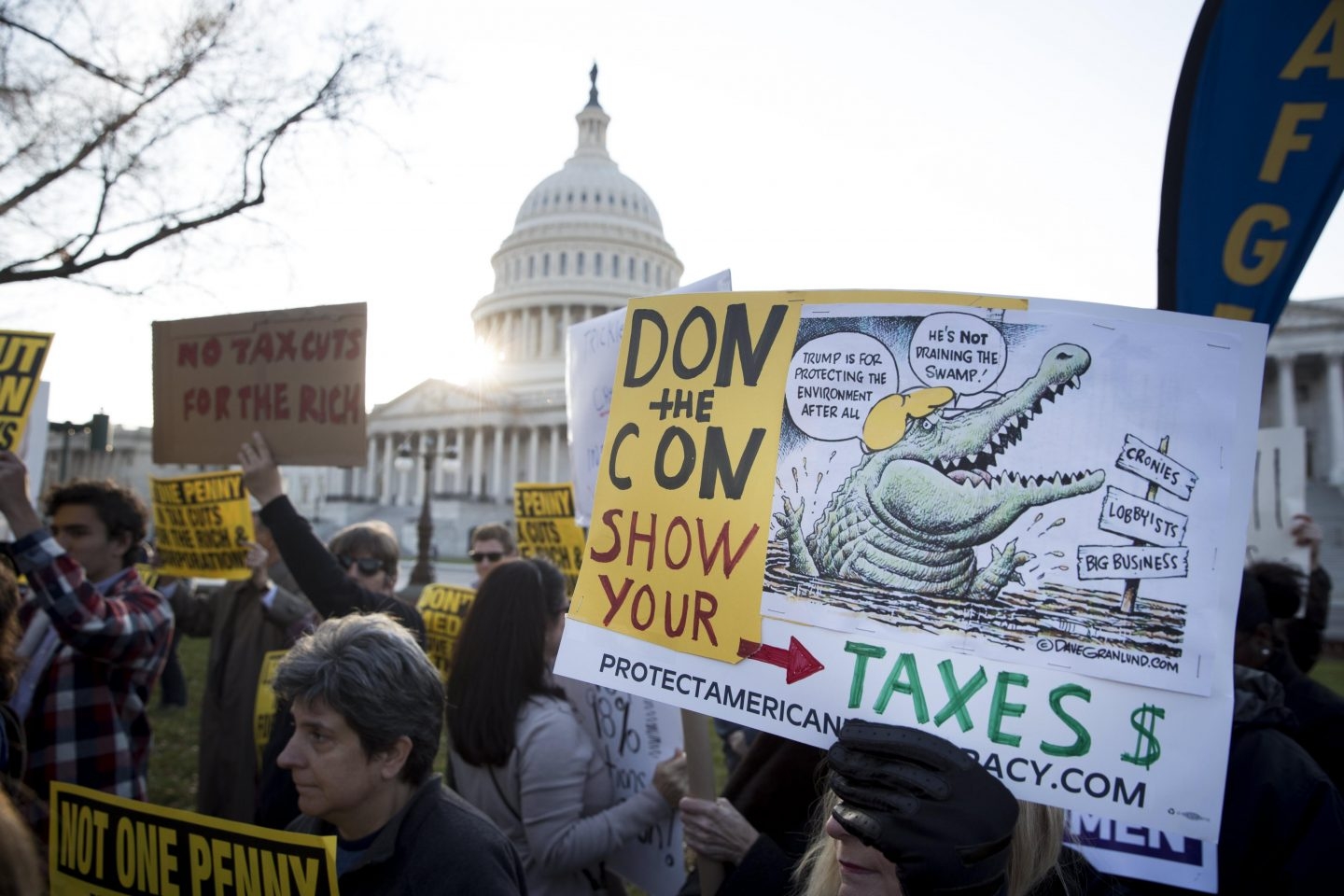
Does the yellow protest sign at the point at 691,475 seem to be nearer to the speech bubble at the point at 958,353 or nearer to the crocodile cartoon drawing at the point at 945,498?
the crocodile cartoon drawing at the point at 945,498

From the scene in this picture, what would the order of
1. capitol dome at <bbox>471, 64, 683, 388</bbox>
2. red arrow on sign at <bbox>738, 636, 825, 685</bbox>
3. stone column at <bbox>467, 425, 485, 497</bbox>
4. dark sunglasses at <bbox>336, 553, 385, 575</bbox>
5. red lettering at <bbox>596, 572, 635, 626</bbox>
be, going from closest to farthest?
red arrow on sign at <bbox>738, 636, 825, 685</bbox>
red lettering at <bbox>596, 572, 635, 626</bbox>
dark sunglasses at <bbox>336, 553, 385, 575</bbox>
stone column at <bbox>467, 425, 485, 497</bbox>
capitol dome at <bbox>471, 64, 683, 388</bbox>

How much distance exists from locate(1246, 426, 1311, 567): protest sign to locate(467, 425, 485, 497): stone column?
6423 cm

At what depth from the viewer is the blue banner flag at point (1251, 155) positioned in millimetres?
2805

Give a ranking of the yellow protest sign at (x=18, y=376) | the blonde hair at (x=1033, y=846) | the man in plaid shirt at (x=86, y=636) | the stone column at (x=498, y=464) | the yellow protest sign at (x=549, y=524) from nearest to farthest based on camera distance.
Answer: the blonde hair at (x=1033, y=846), the man in plaid shirt at (x=86, y=636), the yellow protest sign at (x=18, y=376), the yellow protest sign at (x=549, y=524), the stone column at (x=498, y=464)

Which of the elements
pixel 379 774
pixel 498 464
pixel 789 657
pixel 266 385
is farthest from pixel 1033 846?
pixel 498 464

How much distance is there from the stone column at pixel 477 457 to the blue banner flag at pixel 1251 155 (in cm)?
6728

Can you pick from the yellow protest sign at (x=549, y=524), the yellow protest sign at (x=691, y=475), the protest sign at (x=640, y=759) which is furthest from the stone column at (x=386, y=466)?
the yellow protest sign at (x=691, y=475)

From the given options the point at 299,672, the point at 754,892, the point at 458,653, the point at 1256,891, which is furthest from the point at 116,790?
the point at 1256,891

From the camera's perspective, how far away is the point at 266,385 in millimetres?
3723

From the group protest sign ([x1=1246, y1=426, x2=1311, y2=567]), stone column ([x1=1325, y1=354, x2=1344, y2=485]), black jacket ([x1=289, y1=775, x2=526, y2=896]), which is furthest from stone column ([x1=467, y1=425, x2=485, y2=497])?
black jacket ([x1=289, y1=775, x2=526, y2=896])

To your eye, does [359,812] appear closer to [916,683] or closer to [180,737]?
[916,683]

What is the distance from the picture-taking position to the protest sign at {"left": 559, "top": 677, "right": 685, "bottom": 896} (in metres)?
2.99

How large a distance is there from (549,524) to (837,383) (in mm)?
5911

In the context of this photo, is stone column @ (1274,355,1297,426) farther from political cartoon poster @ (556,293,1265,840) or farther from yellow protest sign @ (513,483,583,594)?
political cartoon poster @ (556,293,1265,840)
